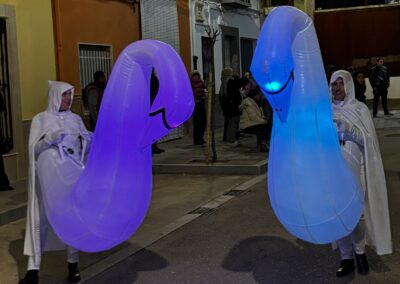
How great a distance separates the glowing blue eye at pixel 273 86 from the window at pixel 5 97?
23.9ft

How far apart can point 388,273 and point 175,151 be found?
8.85m

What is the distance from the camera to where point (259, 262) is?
578cm

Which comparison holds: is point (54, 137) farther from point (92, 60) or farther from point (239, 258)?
point (92, 60)

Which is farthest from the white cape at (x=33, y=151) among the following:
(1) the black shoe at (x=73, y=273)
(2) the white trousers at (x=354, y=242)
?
(2) the white trousers at (x=354, y=242)

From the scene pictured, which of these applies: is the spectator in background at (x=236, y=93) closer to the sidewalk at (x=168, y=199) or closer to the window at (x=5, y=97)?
the sidewalk at (x=168, y=199)

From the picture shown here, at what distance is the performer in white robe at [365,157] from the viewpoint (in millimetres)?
4871

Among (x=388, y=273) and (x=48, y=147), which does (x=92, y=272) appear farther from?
(x=388, y=273)

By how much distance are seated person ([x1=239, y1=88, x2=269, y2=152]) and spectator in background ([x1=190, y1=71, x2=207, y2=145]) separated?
1392 mm

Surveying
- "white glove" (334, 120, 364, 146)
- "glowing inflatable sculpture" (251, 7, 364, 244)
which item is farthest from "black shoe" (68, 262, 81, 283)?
"white glove" (334, 120, 364, 146)

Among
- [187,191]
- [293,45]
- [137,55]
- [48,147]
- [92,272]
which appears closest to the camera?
[293,45]

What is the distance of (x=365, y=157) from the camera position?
491cm

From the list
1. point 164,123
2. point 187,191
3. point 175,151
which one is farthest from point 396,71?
point 164,123

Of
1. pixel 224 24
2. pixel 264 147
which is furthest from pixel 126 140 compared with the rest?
pixel 224 24

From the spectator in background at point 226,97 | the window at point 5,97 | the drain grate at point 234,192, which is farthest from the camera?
the spectator in background at point 226,97
